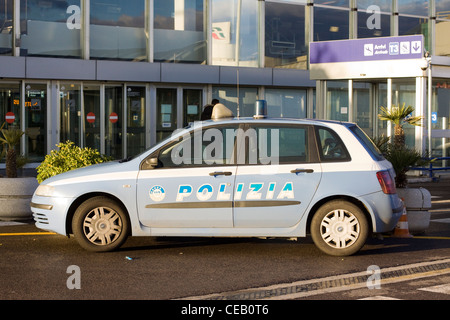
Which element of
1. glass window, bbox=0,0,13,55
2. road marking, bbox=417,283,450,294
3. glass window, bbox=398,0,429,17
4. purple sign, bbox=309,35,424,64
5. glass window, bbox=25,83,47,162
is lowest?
road marking, bbox=417,283,450,294

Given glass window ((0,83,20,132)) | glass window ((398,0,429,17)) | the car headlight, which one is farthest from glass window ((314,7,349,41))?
the car headlight

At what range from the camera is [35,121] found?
23.5 m

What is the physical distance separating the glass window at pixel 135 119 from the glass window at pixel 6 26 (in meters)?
4.13

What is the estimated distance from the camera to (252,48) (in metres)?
27.0

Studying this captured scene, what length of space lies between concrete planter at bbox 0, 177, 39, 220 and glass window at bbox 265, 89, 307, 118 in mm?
16472

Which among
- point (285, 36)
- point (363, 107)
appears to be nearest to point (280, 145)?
point (363, 107)

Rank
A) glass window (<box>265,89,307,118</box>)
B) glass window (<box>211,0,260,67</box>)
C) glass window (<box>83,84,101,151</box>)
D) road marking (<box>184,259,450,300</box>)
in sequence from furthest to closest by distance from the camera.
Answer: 1. glass window (<box>265,89,307,118</box>)
2. glass window (<box>211,0,260,67</box>)
3. glass window (<box>83,84,101,151</box>)
4. road marking (<box>184,259,450,300</box>)

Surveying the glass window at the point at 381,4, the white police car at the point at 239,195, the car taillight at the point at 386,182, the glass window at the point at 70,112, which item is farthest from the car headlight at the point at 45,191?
the glass window at the point at 381,4

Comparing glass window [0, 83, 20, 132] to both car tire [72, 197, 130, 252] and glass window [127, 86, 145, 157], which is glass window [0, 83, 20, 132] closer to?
glass window [127, 86, 145, 157]

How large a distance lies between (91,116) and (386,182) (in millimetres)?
16745

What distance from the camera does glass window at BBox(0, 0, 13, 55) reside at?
23031 millimetres

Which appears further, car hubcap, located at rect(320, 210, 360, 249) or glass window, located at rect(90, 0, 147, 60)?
glass window, located at rect(90, 0, 147, 60)

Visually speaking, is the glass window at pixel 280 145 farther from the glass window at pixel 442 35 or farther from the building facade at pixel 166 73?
the glass window at pixel 442 35

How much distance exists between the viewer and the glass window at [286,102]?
2748cm
